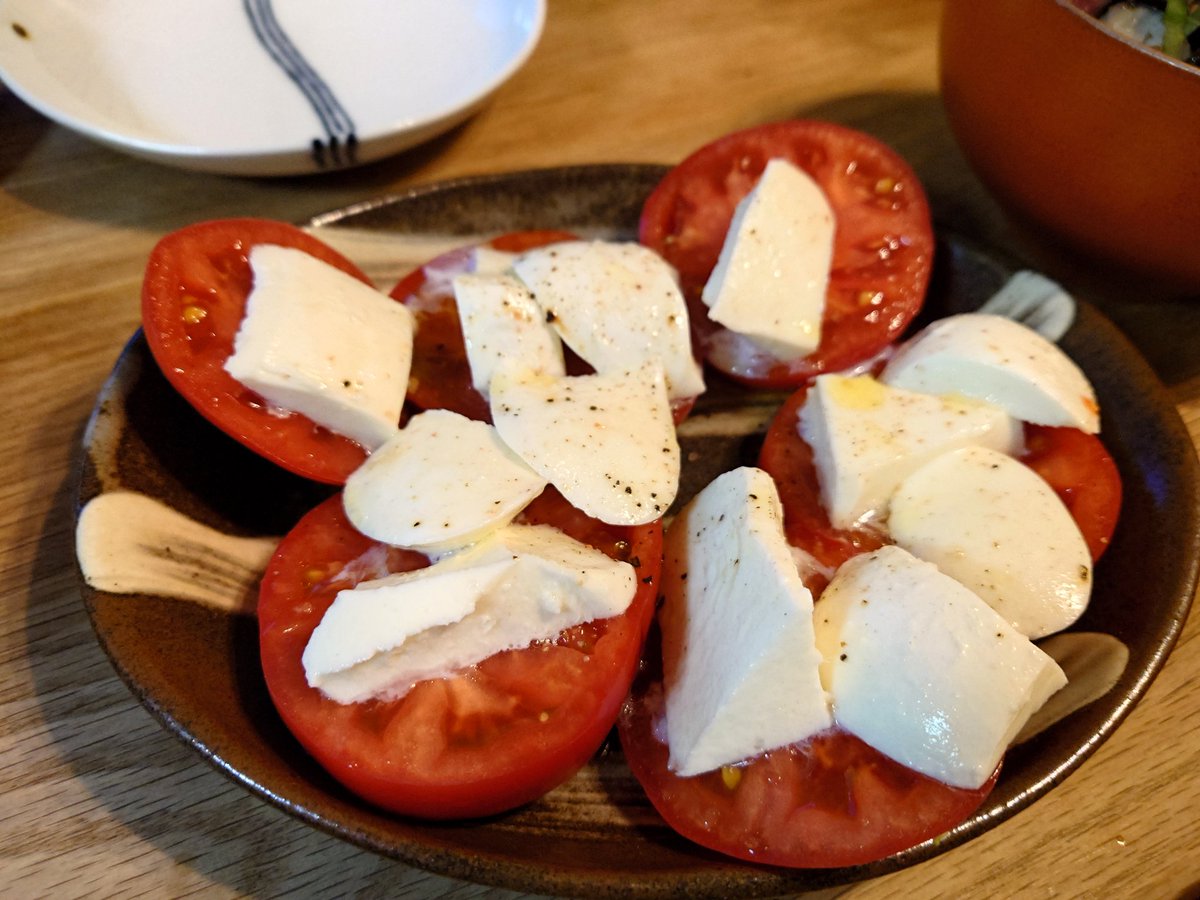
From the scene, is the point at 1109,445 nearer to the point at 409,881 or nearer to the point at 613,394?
the point at 613,394

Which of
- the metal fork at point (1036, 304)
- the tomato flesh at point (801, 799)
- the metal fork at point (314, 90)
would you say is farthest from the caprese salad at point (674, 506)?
the metal fork at point (314, 90)

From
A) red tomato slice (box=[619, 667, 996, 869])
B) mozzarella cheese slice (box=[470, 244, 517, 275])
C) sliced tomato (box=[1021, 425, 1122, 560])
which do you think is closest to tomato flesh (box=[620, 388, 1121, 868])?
red tomato slice (box=[619, 667, 996, 869])

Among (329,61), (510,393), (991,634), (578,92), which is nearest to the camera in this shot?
(991,634)

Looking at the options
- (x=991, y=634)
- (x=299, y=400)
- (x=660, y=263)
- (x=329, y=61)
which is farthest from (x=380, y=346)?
(x=329, y=61)

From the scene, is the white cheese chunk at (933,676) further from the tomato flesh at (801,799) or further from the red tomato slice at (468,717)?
the red tomato slice at (468,717)

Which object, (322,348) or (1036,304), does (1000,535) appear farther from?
(322,348)

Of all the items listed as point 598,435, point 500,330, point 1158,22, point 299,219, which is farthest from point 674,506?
point 1158,22
